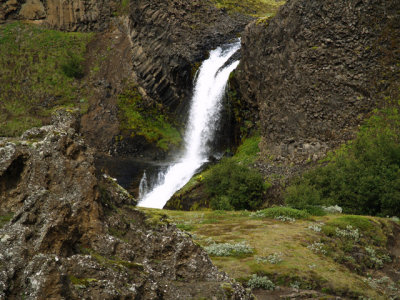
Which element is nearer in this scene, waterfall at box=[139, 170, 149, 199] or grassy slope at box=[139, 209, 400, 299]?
grassy slope at box=[139, 209, 400, 299]

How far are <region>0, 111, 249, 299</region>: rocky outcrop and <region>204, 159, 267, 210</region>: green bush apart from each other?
16.2 meters

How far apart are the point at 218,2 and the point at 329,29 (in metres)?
35.2

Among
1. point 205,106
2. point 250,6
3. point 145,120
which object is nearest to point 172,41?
point 145,120

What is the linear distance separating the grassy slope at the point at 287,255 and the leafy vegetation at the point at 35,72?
1415 inches

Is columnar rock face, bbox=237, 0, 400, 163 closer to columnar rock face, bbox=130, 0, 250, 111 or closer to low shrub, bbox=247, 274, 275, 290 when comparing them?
low shrub, bbox=247, 274, 275, 290

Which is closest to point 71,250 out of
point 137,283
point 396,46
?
point 137,283

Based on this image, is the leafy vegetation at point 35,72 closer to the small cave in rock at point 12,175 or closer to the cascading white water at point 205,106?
the cascading white water at point 205,106

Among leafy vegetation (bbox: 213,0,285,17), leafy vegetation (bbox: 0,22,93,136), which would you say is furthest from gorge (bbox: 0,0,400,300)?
leafy vegetation (bbox: 213,0,285,17)

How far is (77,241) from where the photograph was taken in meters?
5.38

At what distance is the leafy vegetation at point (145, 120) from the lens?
137 feet

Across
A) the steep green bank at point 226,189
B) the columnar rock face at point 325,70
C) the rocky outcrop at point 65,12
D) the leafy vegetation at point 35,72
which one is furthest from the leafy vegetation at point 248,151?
the rocky outcrop at point 65,12

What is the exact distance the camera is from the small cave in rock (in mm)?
6014

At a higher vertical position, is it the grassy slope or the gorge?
the gorge

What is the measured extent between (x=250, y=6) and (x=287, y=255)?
5694 cm
